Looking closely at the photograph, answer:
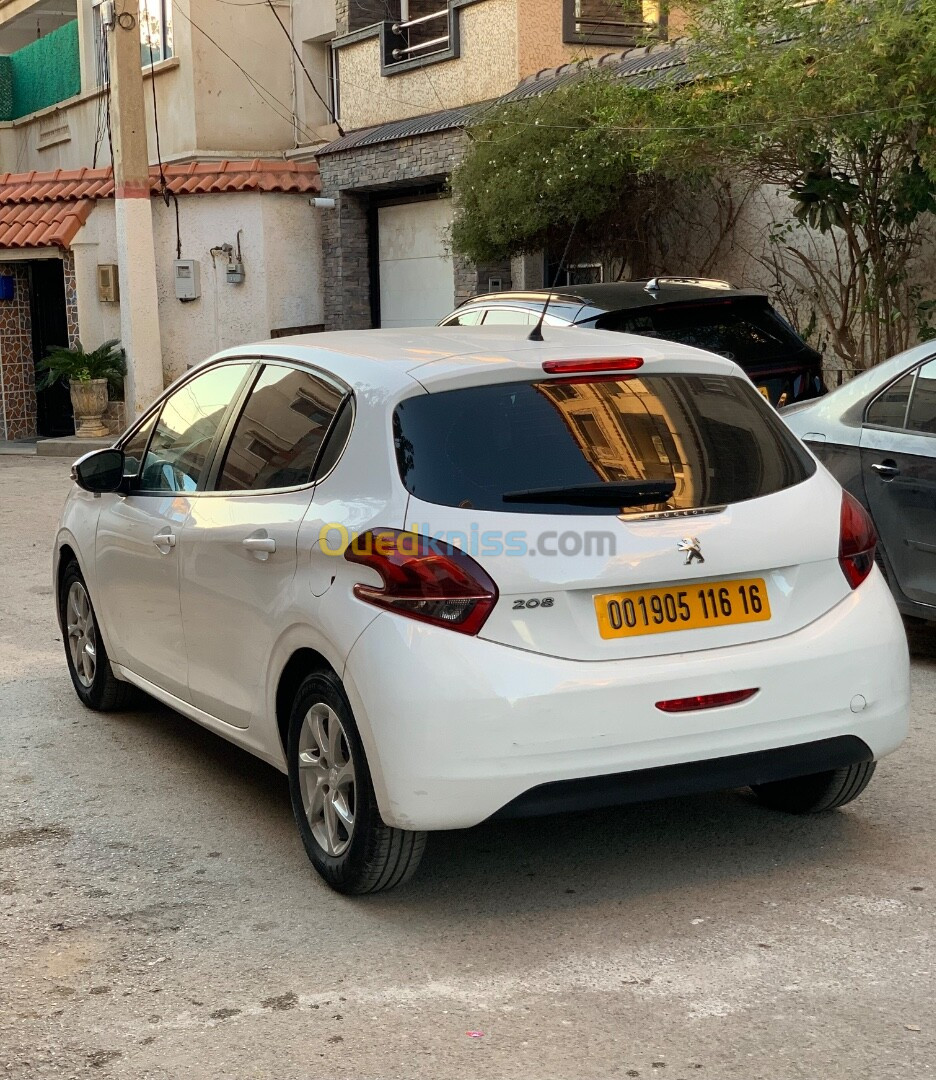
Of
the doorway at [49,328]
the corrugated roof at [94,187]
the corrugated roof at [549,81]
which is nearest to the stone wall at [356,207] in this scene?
the corrugated roof at [549,81]

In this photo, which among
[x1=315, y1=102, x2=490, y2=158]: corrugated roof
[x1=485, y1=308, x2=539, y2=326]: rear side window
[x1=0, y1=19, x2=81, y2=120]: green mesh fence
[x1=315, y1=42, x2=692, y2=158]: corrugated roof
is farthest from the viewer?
[x1=0, y1=19, x2=81, y2=120]: green mesh fence

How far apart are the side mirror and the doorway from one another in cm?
1821

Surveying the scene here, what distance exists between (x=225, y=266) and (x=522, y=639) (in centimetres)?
1948

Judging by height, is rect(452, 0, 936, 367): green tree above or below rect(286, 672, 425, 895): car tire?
above

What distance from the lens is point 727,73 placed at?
12305 mm

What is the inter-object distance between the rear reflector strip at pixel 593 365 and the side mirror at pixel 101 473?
221 cm

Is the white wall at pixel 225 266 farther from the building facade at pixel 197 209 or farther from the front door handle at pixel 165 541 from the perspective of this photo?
the front door handle at pixel 165 541

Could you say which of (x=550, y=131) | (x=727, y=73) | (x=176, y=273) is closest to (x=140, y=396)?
(x=176, y=273)

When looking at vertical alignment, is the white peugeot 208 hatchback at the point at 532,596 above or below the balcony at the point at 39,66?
below

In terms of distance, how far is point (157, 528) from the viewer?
568cm

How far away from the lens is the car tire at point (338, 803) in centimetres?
433

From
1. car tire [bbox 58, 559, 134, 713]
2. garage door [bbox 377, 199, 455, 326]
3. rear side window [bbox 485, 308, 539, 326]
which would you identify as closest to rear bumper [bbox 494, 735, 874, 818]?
car tire [bbox 58, 559, 134, 713]

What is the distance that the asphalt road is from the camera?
3.54 m

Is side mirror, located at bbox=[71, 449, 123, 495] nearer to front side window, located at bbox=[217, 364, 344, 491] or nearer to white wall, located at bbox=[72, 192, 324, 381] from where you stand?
front side window, located at bbox=[217, 364, 344, 491]
